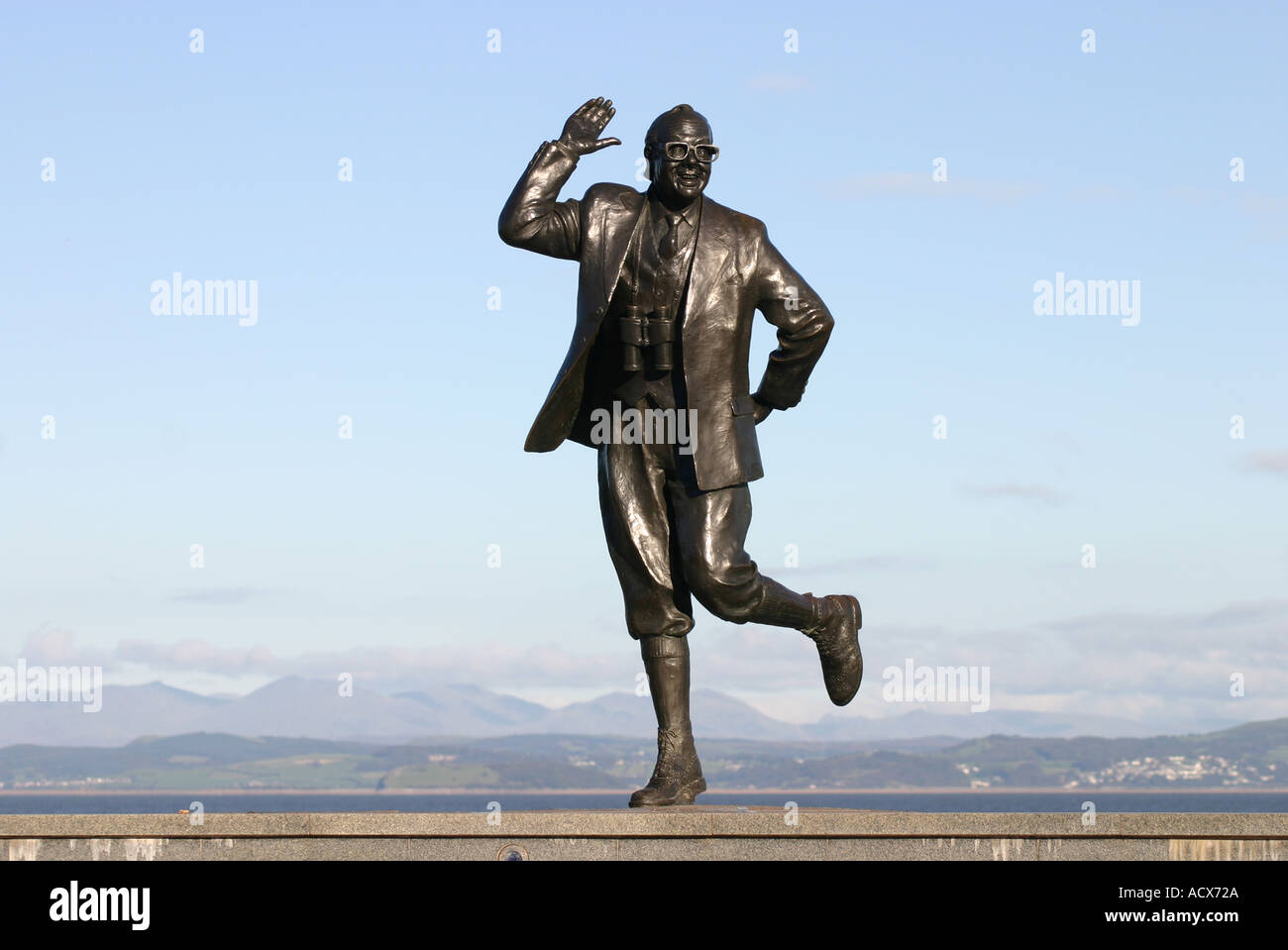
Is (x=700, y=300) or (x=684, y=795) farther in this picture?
(x=700, y=300)

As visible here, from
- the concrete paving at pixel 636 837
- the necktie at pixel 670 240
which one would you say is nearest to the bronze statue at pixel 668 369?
the necktie at pixel 670 240

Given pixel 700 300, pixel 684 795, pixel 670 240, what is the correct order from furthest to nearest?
pixel 670 240 → pixel 700 300 → pixel 684 795

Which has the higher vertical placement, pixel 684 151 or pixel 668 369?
pixel 684 151

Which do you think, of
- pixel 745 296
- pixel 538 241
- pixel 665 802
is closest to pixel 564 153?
pixel 538 241

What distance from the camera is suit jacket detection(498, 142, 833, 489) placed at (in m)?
10.6

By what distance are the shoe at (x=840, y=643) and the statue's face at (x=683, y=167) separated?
96.7 inches

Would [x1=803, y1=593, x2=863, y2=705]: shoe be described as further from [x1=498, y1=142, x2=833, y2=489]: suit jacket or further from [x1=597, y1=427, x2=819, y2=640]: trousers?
[x1=498, y1=142, x2=833, y2=489]: suit jacket

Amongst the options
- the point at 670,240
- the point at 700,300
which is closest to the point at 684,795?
the point at 700,300

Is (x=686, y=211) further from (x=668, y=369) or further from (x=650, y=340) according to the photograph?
(x=668, y=369)

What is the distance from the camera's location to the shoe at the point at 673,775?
398 inches

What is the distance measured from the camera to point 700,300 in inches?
417

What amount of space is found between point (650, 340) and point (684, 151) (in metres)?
1.08

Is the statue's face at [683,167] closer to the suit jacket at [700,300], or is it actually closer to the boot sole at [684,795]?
the suit jacket at [700,300]
